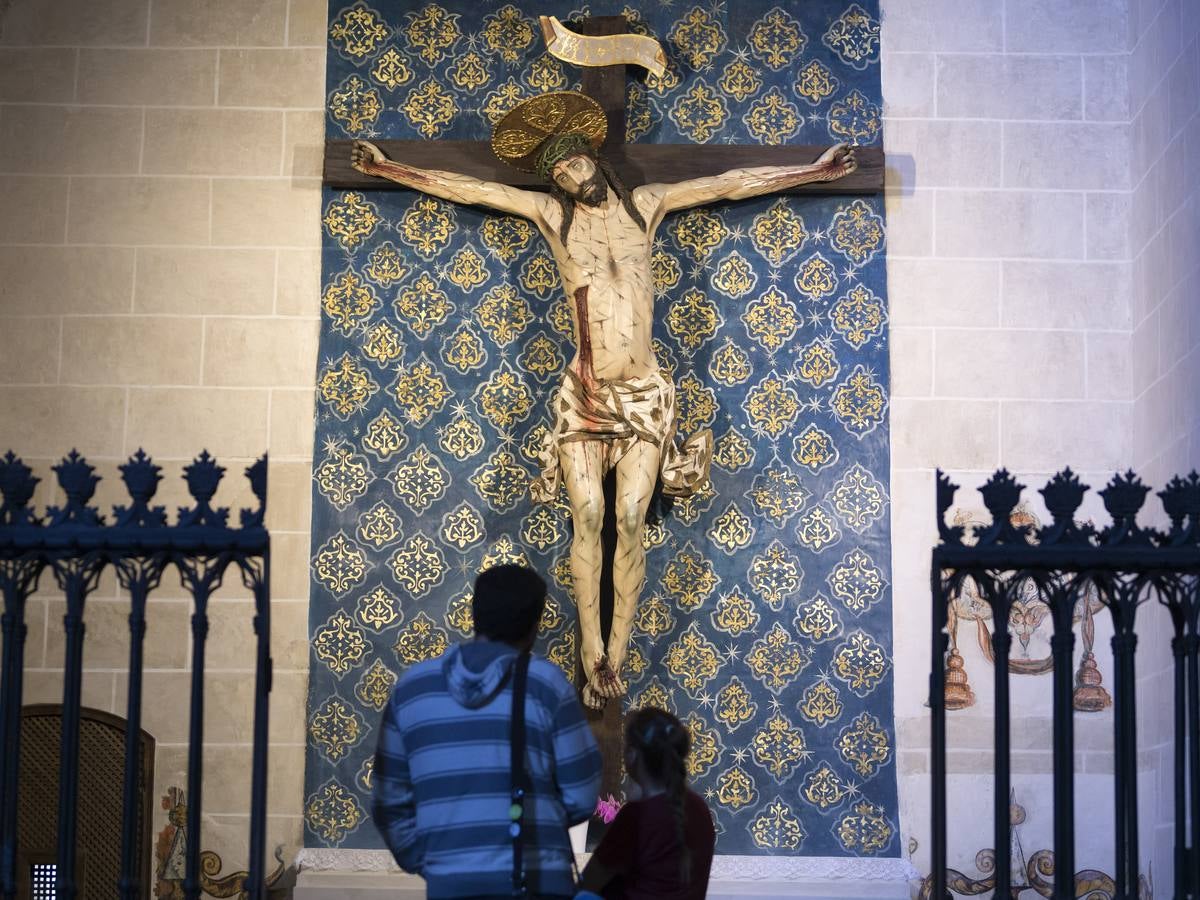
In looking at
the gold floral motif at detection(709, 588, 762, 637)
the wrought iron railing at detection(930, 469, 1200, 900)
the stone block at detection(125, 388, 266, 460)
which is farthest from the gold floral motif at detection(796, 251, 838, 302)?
the wrought iron railing at detection(930, 469, 1200, 900)

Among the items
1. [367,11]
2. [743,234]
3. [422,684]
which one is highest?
[367,11]

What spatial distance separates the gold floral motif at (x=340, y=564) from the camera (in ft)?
25.4

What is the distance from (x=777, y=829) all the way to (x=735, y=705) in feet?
1.79

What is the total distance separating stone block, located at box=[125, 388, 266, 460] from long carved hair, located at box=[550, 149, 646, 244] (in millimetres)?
1550

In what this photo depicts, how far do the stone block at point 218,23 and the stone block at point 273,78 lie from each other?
0.24ft

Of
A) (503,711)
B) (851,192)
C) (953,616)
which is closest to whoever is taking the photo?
(503,711)

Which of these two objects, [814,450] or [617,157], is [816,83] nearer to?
[617,157]

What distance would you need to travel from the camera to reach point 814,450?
26.0 feet

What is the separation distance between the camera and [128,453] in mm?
7844

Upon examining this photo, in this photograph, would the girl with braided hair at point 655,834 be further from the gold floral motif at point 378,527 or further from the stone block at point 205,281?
the stone block at point 205,281

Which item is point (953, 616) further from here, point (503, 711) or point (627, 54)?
point (503, 711)

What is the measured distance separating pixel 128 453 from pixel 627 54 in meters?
2.81

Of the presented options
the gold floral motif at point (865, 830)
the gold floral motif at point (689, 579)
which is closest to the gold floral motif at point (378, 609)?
the gold floral motif at point (689, 579)

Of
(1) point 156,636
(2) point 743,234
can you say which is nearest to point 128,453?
(1) point 156,636
